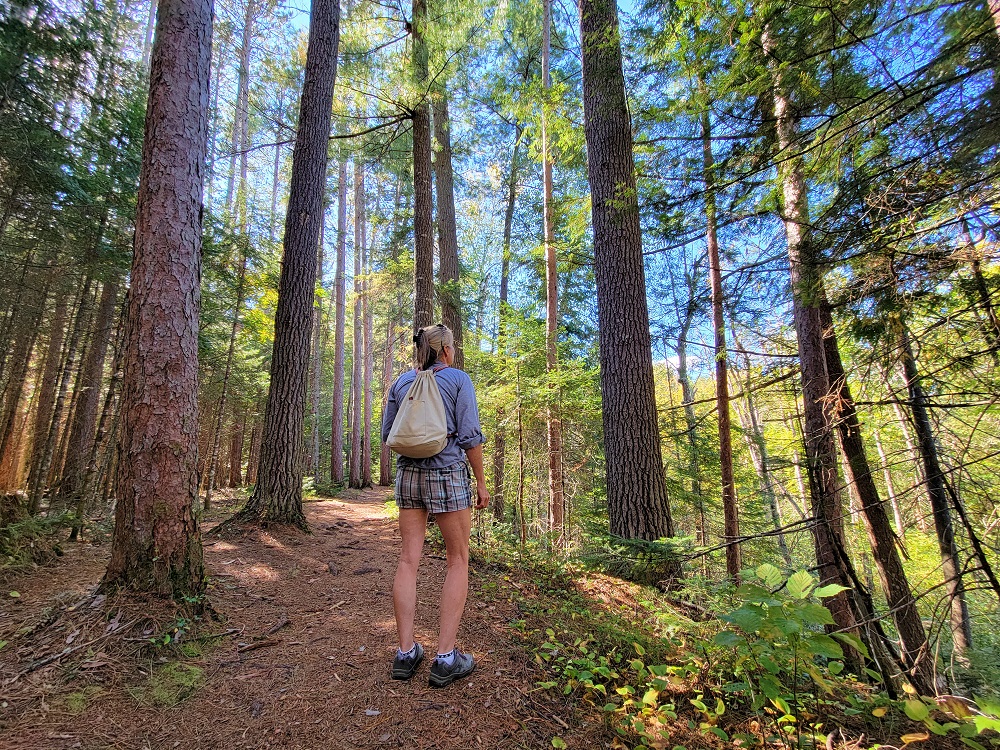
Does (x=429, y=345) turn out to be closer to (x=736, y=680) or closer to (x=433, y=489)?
(x=433, y=489)

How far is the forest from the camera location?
190cm

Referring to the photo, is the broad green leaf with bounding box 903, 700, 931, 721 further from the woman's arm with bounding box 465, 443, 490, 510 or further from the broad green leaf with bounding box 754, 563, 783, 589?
the woman's arm with bounding box 465, 443, 490, 510

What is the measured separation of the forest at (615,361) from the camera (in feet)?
6.23

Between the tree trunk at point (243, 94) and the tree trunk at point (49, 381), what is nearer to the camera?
the tree trunk at point (49, 381)

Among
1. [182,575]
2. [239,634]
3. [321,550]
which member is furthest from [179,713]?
[321,550]

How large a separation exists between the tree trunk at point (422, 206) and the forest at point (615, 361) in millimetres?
64

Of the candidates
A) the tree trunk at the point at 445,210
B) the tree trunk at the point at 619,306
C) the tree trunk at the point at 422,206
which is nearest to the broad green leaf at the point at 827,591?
the tree trunk at the point at 619,306

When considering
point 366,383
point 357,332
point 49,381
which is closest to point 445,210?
point 49,381

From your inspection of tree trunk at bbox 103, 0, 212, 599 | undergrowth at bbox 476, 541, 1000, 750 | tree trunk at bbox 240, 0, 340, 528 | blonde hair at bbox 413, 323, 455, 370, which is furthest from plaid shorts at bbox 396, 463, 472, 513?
tree trunk at bbox 240, 0, 340, 528

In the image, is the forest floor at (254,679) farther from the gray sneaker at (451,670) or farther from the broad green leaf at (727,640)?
the broad green leaf at (727,640)

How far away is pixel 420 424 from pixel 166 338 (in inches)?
76.7

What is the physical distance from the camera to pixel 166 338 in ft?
8.58

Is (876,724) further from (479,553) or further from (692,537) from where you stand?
(479,553)

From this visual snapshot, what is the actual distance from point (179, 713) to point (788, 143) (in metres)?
4.69
